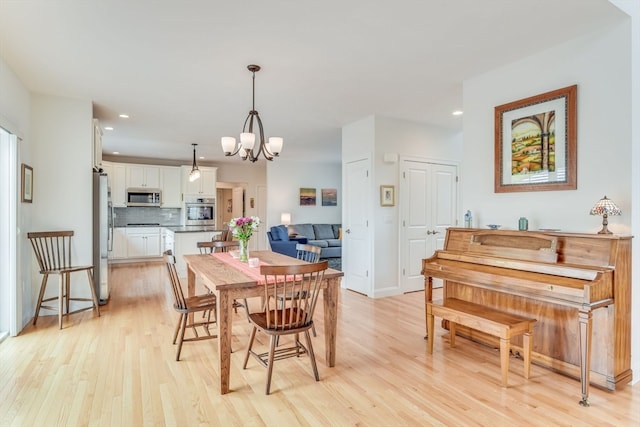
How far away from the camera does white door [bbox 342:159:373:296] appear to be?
16.6 ft

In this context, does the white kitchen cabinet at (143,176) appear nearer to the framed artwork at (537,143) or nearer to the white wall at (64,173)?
the white wall at (64,173)

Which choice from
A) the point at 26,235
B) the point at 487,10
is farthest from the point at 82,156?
the point at 487,10

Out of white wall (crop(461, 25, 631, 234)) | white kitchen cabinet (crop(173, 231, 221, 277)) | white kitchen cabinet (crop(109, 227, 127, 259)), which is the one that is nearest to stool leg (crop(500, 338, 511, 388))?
white wall (crop(461, 25, 631, 234))

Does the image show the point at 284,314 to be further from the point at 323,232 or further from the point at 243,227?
the point at 323,232

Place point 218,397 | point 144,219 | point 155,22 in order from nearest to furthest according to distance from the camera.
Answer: point 218,397
point 155,22
point 144,219

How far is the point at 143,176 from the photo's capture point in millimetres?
8227

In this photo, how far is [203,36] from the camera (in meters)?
2.69

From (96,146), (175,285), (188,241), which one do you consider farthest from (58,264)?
(188,241)

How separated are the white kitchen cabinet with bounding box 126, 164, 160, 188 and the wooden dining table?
5560mm

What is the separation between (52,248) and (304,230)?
5.68 m

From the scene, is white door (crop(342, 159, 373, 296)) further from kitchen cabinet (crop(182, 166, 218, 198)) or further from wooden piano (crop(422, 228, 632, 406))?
kitchen cabinet (crop(182, 166, 218, 198))

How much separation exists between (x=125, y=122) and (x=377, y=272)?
14.0ft

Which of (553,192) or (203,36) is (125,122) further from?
(553,192)

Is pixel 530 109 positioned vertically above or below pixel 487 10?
below
